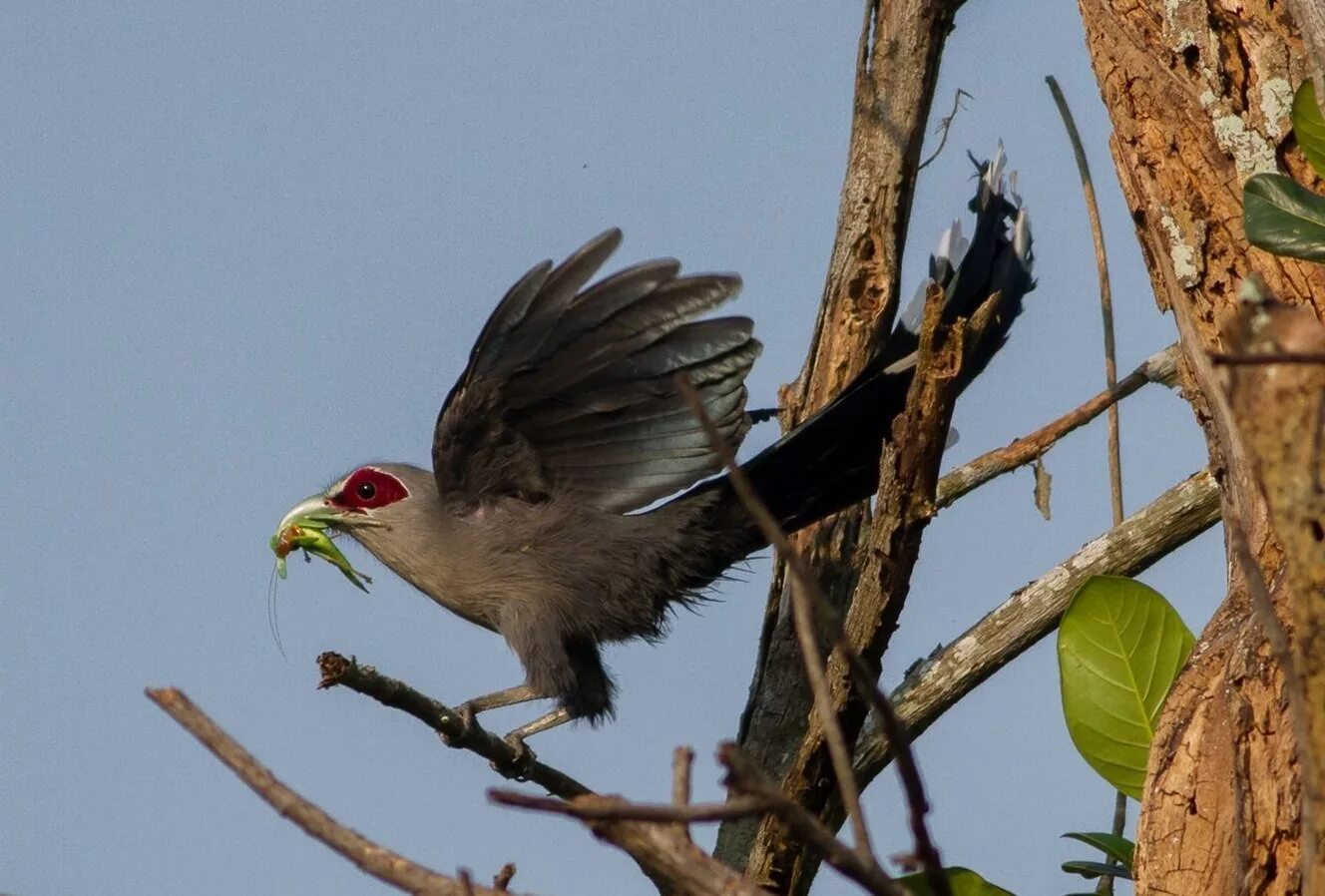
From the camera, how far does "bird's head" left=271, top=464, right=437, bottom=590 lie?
17.0ft

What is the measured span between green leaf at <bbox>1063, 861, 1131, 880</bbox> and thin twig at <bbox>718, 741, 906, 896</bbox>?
1.77 m

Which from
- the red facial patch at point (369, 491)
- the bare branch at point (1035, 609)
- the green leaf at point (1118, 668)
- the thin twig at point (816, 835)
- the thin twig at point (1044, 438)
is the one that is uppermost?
the red facial patch at point (369, 491)

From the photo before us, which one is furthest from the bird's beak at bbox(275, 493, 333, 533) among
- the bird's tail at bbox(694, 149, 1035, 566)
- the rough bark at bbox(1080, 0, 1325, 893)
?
the rough bark at bbox(1080, 0, 1325, 893)

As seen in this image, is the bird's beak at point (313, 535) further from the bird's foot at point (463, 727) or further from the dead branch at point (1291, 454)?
the dead branch at point (1291, 454)

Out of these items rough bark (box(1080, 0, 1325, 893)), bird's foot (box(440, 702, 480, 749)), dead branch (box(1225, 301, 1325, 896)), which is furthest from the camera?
bird's foot (box(440, 702, 480, 749))

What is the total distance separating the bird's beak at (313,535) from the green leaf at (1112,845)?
9.37ft

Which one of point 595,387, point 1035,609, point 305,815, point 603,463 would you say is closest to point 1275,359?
point 305,815

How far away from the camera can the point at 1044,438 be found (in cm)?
446

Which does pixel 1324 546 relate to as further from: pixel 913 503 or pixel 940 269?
pixel 940 269

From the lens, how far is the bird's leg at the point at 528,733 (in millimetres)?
4461

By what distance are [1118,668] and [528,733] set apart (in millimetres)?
2178

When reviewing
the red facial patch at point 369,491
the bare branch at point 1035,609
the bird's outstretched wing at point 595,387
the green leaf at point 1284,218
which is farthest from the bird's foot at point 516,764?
the green leaf at point 1284,218

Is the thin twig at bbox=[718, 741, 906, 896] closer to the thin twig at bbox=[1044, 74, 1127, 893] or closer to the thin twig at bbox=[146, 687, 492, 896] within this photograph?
the thin twig at bbox=[146, 687, 492, 896]

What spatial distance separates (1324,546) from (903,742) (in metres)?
0.51
